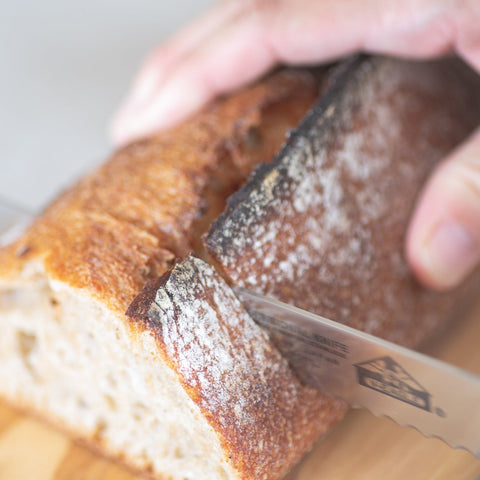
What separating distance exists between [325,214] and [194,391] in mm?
429

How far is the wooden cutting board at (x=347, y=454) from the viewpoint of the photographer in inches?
50.1

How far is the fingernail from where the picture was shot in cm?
141

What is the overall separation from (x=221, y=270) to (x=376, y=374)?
0.98ft

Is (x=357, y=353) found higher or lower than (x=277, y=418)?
higher

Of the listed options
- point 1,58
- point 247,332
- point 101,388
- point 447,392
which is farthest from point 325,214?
point 1,58

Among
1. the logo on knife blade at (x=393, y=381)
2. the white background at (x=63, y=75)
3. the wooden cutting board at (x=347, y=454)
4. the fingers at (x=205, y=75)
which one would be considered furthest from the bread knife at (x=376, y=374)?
the white background at (x=63, y=75)

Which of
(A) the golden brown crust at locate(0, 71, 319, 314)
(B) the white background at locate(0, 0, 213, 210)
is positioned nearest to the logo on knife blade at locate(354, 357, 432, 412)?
(A) the golden brown crust at locate(0, 71, 319, 314)

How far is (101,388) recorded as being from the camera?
4.42ft

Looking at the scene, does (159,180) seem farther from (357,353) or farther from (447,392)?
(447,392)

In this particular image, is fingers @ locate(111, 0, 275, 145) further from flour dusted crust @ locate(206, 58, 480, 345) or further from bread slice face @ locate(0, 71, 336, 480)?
flour dusted crust @ locate(206, 58, 480, 345)

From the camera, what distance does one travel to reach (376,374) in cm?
110

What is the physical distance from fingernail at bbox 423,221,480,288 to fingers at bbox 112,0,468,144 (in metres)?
0.40

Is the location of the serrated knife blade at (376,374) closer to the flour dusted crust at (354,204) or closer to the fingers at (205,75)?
the flour dusted crust at (354,204)

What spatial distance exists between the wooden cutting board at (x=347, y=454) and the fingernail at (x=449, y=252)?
176 millimetres
